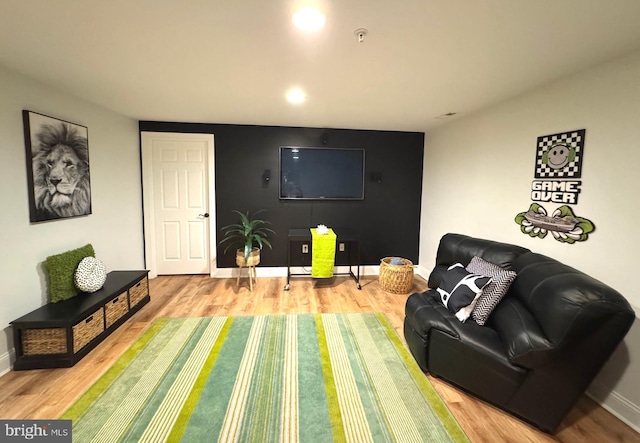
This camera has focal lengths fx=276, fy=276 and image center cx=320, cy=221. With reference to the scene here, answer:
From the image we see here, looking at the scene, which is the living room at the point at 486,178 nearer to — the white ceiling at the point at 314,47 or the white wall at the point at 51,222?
the white wall at the point at 51,222

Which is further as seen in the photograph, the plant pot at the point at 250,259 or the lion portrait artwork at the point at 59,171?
the plant pot at the point at 250,259

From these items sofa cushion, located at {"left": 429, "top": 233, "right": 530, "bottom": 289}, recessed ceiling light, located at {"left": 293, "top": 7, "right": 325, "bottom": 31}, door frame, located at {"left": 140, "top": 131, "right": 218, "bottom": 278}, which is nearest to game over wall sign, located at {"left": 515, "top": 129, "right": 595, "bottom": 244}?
sofa cushion, located at {"left": 429, "top": 233, "right": 530, "bottom": 289}

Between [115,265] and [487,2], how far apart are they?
413 cm

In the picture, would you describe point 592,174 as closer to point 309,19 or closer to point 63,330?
point 309,19

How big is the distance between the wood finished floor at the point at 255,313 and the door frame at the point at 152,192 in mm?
355

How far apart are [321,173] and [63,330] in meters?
3.20

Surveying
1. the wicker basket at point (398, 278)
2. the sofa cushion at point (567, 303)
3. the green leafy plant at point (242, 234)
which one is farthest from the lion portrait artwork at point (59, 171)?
the sofa cushion at point (567, 303)

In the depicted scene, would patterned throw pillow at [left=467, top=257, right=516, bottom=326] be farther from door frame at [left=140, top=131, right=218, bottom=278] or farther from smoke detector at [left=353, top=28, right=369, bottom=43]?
door frame at [left=140, top=131, right=218, bottom=278]

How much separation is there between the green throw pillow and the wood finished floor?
541 mm

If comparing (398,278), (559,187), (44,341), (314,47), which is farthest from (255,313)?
(559,187)

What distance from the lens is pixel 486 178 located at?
298cm

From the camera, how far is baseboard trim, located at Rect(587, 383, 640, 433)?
5.37 feet

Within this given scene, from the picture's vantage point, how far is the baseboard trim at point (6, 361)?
78.2 inches

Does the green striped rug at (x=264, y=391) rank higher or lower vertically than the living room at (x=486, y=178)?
lower
